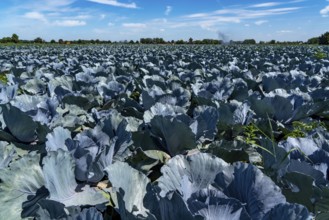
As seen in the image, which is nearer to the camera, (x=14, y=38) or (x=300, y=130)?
(x=300, y=130)

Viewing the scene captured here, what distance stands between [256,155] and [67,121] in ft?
4.00

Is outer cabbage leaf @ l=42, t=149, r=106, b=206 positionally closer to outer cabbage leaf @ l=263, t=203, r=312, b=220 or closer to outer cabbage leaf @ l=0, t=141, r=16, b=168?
outer cabbage leaf @ l=0, t=141, r=16, b=168

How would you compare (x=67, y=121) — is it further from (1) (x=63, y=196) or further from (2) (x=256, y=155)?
(2) (x=256, y=155)

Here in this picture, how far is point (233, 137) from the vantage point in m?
2.58

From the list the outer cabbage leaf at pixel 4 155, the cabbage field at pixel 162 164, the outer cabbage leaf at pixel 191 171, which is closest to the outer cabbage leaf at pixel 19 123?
the cabbage field at pixel 162 164

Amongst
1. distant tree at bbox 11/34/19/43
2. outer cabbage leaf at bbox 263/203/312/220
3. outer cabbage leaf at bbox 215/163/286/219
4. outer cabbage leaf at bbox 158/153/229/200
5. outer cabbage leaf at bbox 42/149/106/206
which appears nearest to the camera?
outer cabbage leaf at bbox 263/203/312/220

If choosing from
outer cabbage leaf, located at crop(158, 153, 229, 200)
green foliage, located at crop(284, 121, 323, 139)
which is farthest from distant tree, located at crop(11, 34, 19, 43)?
outer cabbage leaf, located at crop(158, 153, 229, 200)

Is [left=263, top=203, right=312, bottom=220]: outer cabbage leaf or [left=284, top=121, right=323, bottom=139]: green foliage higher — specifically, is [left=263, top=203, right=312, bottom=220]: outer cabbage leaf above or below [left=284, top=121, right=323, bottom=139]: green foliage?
above

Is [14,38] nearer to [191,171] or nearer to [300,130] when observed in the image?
[300,130]

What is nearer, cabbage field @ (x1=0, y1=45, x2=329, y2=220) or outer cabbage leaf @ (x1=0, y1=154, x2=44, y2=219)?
cabbage field @ (x1=0, y1=45, x2=329, y2=220)

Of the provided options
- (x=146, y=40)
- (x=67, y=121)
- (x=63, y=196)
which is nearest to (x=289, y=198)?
(x=63, y=196)

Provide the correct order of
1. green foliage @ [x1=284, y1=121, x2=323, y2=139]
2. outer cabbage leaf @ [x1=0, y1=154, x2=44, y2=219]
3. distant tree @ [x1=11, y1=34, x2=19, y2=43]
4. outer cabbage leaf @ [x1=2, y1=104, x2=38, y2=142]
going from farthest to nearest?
distant tree @ [x1=11, y1=34, x2=19, y2=43] → green foliage @ [x1=284, y1=121, x2=323, y2=139] → outer cabbage leaf @ [x1=2, y1=104, x2=38, y2=142] → outer cabbage leaf @ [x1=0, y1=154, x2=44, y2=219]

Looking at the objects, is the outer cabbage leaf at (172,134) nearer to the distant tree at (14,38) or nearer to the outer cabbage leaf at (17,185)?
the outer cabbage leaf at (17,185)

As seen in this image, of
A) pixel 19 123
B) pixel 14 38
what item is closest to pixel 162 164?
pixel 19 123
